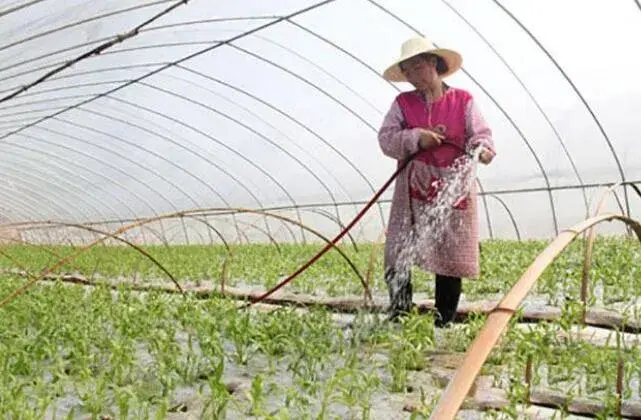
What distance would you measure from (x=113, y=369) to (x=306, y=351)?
0.82m

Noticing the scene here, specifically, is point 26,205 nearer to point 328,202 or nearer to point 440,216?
point 328,202

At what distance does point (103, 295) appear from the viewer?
5.36 metres

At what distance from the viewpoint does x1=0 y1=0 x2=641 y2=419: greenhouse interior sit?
296 cm

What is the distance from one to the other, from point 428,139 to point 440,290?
0.90 metres

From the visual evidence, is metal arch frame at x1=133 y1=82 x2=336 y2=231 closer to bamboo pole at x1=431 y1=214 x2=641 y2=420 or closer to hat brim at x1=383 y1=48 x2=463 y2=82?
hat brim at x1=383 y1=48 x2=463 y2=82

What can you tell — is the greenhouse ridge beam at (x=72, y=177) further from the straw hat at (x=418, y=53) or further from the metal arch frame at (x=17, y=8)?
the straw hat at (x=418, y=53)

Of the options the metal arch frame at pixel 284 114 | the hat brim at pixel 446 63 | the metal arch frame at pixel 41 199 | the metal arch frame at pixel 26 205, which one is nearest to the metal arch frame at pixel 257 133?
the metal arch frame at pixel 284 114

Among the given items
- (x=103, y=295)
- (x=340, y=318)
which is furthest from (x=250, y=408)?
(x=103, y=295)

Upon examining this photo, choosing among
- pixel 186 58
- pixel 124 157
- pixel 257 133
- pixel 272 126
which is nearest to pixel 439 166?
pixel 186 58

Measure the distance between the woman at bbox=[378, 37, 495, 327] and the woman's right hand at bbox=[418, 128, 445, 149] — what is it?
7cm

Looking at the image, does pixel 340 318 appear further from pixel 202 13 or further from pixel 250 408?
pixel 202 13

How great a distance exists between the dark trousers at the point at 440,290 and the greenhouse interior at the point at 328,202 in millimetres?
13

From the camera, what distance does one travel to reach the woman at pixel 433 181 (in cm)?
401

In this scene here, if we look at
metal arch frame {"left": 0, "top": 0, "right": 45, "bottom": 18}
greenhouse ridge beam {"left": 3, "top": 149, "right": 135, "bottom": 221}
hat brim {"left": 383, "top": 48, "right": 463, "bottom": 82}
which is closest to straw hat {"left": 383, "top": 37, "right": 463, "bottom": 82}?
hat brim {"left": 383, "top": 48, "right": 463, "bottom": 82}
